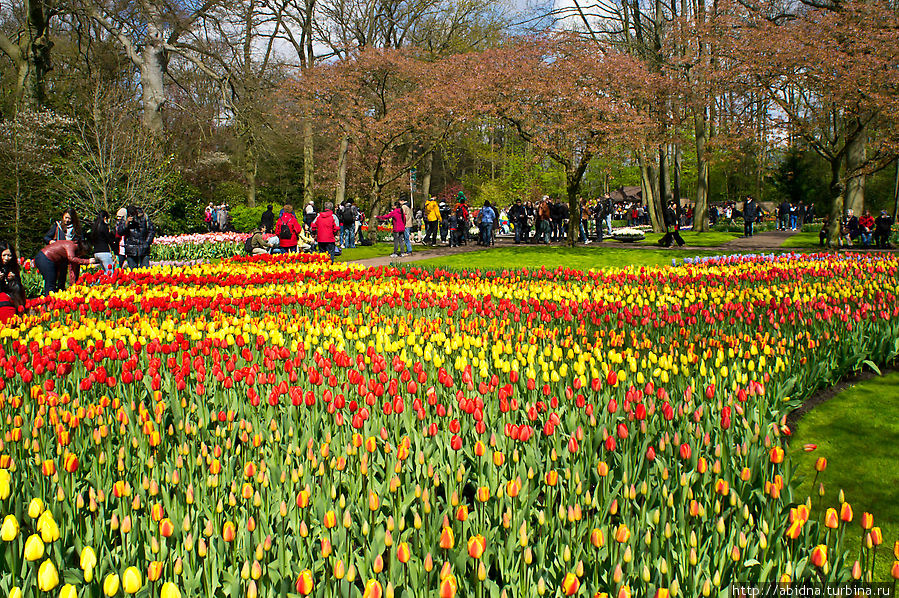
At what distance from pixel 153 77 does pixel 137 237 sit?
37.4 ft

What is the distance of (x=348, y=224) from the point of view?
21.8 metres

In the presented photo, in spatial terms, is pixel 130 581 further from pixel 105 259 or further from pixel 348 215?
pixel 348 215

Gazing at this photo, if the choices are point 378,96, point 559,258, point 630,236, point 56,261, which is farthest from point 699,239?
point 56,261

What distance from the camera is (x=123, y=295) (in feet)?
25.5

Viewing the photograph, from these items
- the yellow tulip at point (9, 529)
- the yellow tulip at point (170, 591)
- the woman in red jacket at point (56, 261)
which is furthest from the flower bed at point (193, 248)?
the yellow tulip at point (170, 591)

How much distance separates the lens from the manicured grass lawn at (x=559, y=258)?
15.6 metres

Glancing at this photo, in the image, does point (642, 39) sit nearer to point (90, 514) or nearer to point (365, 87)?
point (365, 87)

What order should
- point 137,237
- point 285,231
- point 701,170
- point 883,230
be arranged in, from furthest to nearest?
point 701,170, point 883,230, point 285,231, point 137,237

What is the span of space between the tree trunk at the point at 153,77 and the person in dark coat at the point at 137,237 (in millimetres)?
9618

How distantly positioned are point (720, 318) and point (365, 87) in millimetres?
22175

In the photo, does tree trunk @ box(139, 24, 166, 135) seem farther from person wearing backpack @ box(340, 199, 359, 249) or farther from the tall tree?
person wearing backpack @ box(340, 199, 359, 249)

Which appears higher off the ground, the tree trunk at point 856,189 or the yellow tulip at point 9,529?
the tree trunk at point 856,189

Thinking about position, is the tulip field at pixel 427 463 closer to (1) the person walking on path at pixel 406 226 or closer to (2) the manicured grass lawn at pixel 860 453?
(2) the manicured grass lawn at pixel 860 453

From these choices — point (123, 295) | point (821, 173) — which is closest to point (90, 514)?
point (123, 295)
